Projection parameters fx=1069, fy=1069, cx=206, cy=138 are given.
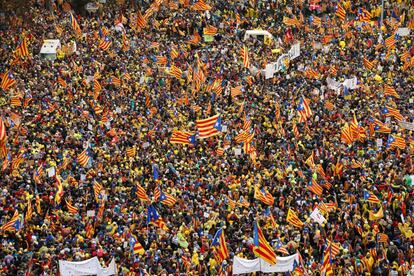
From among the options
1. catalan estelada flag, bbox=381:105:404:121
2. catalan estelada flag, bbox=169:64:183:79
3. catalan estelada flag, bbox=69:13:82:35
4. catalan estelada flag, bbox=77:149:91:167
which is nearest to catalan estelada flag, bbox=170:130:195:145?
catalan estelada flag, bbox=77:149:91:167

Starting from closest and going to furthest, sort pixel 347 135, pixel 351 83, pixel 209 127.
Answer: pixel 347 135 → pixel 209 127 → pixel 351 83

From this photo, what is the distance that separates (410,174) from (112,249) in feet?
32.8

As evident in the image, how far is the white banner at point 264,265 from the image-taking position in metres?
26.6

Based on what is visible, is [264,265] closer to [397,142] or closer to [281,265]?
[281,265]

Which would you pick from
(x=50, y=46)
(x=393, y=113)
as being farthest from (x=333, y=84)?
(x=50, y=46)

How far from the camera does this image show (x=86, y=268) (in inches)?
1062

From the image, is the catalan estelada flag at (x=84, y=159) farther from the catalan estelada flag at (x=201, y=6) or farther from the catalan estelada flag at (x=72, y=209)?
the catalan estelada flag at (x=201, y=6)

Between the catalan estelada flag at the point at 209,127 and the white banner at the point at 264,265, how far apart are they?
30.7 feet

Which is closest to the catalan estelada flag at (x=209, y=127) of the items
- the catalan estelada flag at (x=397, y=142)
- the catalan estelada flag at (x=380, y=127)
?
the catalan estelada flag at (x=380, y=127)

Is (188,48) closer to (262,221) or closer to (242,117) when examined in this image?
(242,117)

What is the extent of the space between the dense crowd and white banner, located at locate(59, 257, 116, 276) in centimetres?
68

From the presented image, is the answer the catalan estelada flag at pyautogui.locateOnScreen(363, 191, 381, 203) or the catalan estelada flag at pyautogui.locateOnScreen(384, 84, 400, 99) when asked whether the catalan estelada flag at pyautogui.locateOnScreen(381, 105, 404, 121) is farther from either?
the catalan estelada flag at pyautogui.locateOnScreen(363, 191, 381, 203)

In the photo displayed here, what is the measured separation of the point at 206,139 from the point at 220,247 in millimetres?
9510

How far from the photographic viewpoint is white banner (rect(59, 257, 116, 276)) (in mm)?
26875
